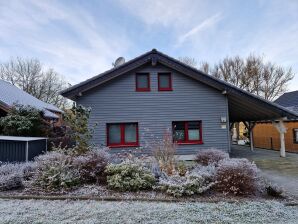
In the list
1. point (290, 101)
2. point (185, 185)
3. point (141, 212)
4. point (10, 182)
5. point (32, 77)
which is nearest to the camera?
point (141, 212)

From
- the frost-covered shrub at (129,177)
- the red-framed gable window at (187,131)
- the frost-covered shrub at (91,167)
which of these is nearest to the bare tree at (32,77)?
the red-framed gable window at (187,131)

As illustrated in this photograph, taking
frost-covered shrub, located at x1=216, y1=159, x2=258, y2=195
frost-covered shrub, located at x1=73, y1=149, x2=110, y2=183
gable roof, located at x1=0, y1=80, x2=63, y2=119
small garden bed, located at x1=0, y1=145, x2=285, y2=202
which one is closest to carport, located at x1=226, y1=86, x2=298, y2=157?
small garden bed, located at x1=0, y1=145, x2=285, y2=202

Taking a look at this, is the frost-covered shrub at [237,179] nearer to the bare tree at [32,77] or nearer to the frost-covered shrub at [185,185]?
the frost-covered shrub at [185,185]

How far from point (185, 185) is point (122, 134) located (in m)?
6.47

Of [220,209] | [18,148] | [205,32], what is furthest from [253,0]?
[18,148]

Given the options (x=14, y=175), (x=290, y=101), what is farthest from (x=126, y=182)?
(x=290, y=101)

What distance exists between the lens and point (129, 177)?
6.30m

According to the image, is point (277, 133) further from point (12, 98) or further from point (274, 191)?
point (12, 98)

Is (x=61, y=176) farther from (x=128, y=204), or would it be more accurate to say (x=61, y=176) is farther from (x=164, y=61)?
(x=164, y=61)

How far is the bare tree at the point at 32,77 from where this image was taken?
3331cm

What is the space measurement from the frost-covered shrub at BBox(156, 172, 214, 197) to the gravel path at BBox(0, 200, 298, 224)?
0.51 m

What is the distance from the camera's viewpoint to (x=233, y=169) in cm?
584

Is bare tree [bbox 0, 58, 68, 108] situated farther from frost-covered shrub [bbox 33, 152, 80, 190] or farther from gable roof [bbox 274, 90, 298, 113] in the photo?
frost-covered shrub [bbox 33, 152, 80, 190]

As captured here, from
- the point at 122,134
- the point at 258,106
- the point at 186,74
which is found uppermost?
the point at 186,74
